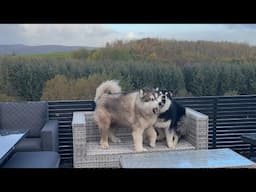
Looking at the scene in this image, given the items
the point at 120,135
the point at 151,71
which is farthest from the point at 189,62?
the point at 120,135

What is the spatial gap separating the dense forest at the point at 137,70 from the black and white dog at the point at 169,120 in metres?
1.15

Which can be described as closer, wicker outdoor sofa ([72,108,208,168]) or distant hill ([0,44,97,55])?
wicker outdoor sofa ([72,108,208,168])

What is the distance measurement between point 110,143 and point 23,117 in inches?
46.3

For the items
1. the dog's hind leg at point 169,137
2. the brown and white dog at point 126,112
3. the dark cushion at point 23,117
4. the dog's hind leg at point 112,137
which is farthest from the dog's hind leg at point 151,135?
the dark cushion at point 23,117

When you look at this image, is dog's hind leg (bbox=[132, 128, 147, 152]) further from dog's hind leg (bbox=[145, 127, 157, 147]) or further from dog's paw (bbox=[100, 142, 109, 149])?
dog's paw (bbox=[100, 142, 109, 149])

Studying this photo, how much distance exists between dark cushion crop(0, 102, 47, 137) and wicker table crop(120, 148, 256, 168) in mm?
1685

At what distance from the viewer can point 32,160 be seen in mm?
3389

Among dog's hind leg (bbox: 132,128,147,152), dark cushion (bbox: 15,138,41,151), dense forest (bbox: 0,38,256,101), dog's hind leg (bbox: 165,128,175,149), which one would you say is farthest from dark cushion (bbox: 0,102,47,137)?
dog's hind leg (bbox: 165,128,175,149)

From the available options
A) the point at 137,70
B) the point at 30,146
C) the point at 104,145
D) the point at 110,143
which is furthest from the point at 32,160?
the point at 137,70

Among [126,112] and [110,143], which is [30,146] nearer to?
[110,143]

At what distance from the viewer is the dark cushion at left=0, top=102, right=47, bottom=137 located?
14.8ft

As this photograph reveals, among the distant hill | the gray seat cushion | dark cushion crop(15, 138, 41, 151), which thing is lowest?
dark cushion crop(15, 138, 41, 151)
